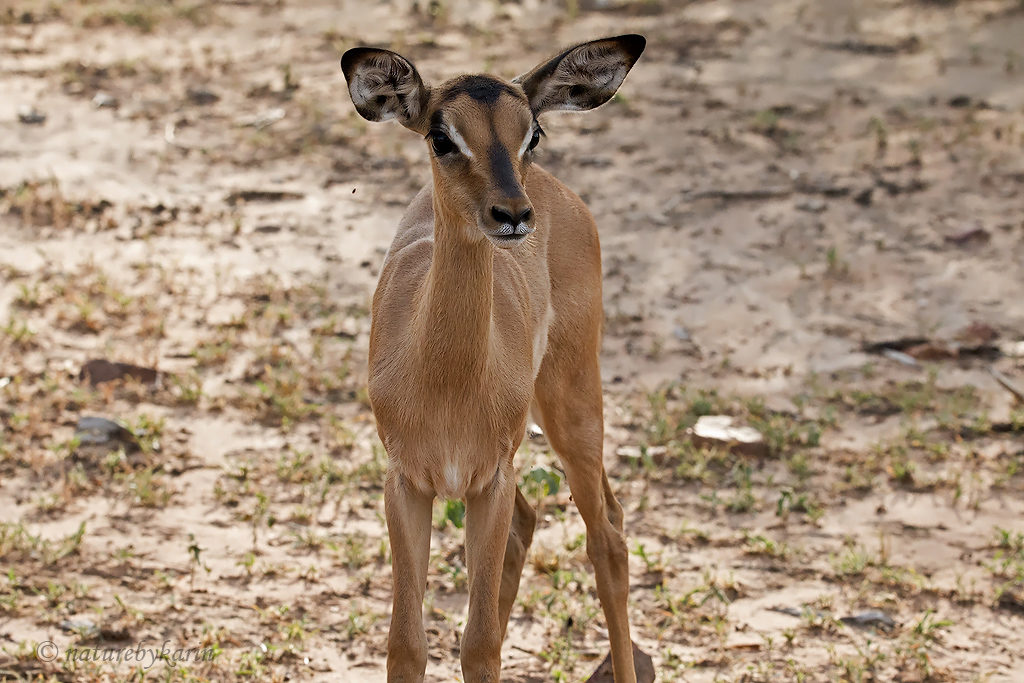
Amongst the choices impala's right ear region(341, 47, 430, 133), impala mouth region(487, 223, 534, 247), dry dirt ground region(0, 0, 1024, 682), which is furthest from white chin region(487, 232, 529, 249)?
dry dirt ground region(0, 0, 1024, 682)

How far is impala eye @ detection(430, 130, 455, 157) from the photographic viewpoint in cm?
383

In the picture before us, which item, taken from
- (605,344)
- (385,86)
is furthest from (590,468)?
(605,344)

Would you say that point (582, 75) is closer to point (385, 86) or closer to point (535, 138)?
point (535, 138)

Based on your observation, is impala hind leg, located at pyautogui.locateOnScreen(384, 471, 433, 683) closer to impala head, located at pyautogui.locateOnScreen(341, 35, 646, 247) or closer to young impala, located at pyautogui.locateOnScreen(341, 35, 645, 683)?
young impala, located at pyautogui.locateOnScreen(341, 35, 645, 683)

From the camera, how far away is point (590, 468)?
4.85m

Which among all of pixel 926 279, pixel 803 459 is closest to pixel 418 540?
pixel 803 459

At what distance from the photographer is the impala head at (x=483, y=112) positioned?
363 centimetres

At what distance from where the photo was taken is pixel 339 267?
27.1ft

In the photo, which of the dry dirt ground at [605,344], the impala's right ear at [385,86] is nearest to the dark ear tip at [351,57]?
the impala's right ear at [385,86]

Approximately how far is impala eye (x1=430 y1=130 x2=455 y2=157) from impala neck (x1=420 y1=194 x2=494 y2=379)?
167 mm

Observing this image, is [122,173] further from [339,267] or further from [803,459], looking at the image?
[803,459]

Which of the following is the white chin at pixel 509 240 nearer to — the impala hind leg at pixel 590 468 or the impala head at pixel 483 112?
the impala head at pixel 483 112

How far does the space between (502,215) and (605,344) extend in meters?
4.15

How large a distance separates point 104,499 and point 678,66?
22.7 feet
